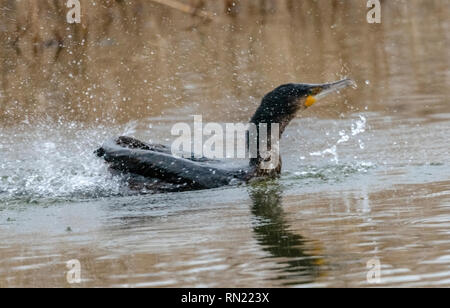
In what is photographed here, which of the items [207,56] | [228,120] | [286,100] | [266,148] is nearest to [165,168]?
[266,148]

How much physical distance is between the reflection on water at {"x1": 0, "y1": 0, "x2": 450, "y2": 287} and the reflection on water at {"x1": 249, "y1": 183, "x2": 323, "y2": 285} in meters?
0.02

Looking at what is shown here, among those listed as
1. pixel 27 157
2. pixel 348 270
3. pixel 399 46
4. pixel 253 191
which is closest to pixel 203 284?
pixel 348 270

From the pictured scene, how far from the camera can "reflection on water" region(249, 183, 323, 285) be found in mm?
5320

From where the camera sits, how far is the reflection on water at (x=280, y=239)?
5320mm

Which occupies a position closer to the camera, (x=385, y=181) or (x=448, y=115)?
(x=385, y=181)

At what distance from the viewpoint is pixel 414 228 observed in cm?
615

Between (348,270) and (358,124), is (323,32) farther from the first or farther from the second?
(348,270)

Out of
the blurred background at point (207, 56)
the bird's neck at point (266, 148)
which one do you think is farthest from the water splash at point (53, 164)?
the bird's neck at point (266, 148)

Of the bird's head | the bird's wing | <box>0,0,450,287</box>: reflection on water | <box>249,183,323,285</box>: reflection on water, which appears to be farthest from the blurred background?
<box>249,183,323,285</box>: reflection on water

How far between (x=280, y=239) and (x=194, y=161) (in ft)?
7.46

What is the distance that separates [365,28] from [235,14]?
1.98 meters

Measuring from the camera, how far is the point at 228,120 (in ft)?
35.5

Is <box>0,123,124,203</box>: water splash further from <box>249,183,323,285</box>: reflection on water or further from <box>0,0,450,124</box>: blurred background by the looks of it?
<box>249,183,323,285</box>: reflection on water

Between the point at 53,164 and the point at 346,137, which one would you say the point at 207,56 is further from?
the point at 53,164
